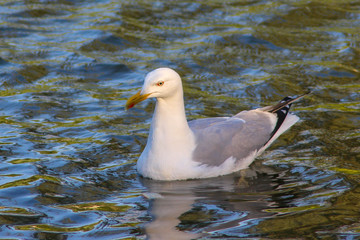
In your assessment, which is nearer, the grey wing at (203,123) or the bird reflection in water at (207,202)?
the bird reflection in water at (207,202)

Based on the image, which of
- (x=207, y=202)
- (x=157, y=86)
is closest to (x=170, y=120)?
(x=157, y=86)

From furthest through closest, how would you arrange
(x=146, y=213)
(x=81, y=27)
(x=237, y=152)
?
(x=81, y=27) < (x=237, y=152) < (x=146, y=213)

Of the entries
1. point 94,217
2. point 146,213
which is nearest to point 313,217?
point 146,213

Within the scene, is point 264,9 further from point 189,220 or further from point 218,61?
point 189,220

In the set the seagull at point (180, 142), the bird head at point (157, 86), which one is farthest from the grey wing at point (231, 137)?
the bird head at point (157, 86)

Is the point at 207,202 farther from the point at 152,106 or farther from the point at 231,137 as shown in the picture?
the point at 152,106

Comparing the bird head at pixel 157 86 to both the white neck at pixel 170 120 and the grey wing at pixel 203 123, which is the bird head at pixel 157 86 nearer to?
the white neck at pixel 170 120

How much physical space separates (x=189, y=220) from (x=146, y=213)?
0.49 m

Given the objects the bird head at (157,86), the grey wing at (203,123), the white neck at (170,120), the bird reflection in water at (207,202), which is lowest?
the bird reflection in water at (207,202)

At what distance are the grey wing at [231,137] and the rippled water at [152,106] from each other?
0.88 feet

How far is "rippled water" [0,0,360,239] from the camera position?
21.1 ft

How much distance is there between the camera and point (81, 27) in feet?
44.4

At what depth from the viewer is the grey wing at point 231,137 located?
788cm

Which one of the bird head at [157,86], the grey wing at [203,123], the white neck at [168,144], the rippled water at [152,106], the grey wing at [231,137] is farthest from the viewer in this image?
the grey wing at [203,123]
